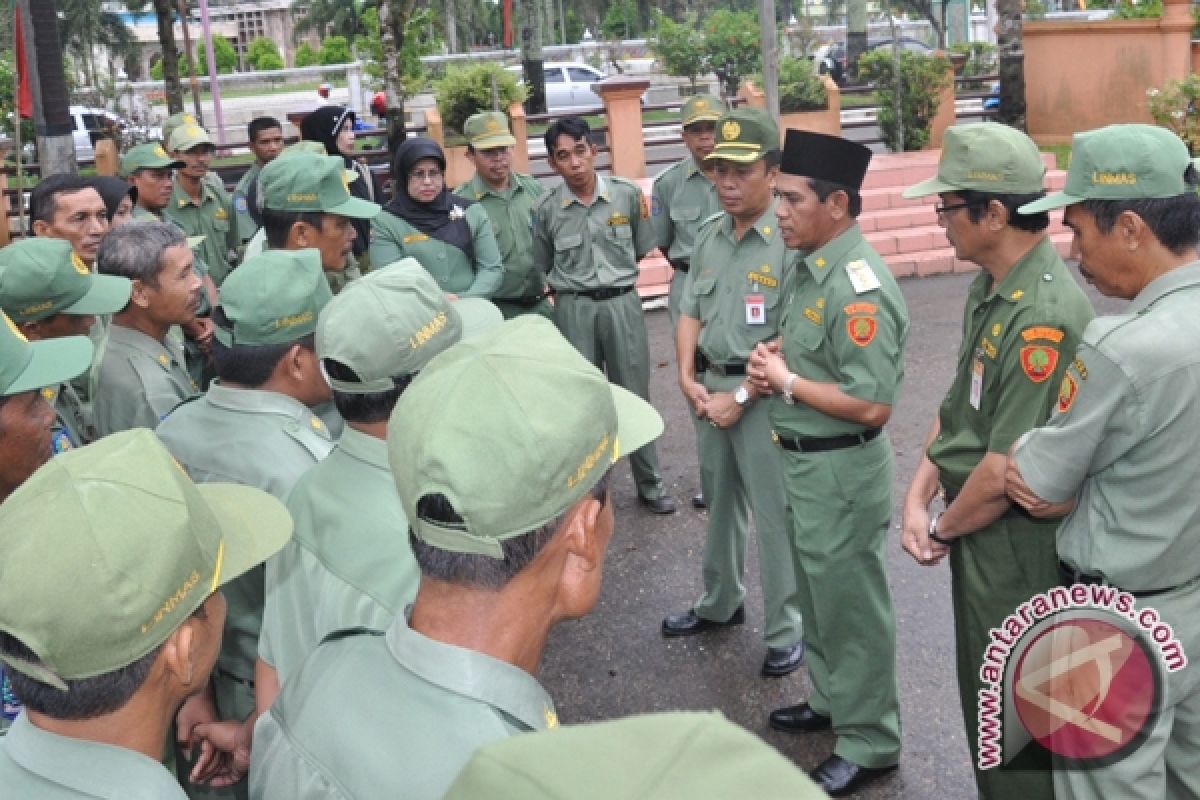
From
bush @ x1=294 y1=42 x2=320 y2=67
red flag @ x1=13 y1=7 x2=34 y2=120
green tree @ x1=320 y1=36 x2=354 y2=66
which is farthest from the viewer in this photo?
bush @ x1=294 y1=42 x2=320 y2=67

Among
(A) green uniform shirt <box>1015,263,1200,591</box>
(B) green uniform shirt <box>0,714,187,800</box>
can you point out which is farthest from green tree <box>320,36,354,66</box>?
(B) green uniform shirt <box>0,714,187,800</box>

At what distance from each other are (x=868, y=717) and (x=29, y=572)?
3.04 metres

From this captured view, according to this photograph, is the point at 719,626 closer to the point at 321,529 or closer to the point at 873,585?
the point at 873,585

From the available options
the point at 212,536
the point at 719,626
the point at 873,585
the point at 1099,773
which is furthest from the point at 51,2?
the point at 1099,773

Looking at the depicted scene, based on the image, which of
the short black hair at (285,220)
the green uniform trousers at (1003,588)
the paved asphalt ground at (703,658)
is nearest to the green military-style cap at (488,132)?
the paved asphalt ground at (703,658)

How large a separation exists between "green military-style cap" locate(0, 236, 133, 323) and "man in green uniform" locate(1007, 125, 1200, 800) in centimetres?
270

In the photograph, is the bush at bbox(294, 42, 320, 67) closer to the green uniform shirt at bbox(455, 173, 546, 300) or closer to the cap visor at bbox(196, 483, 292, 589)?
the green uniform shirt at bbox(455, 173, 546, 300)

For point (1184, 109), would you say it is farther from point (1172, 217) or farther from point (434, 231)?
point (1172, 217)

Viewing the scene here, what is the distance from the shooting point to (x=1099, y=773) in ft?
9.45

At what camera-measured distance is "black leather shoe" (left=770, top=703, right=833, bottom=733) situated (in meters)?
4.49

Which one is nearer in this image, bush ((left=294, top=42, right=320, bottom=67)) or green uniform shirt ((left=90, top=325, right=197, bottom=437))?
green uniform shirt ((left=90, top=325, right=197, bottom=437))

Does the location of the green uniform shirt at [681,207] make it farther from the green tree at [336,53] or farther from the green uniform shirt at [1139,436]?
the green tree at [336,53]

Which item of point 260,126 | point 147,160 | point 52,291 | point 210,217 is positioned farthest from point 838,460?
point 260,126

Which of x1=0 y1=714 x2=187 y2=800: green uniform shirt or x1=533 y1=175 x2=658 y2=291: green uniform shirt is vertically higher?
x1=533 y1=175 x2=658 y2=291: green uniform shirt
